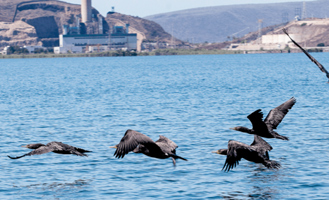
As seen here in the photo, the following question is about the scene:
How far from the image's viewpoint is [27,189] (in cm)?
1936

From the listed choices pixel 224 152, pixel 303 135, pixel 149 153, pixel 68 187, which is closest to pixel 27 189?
pixel 68 187

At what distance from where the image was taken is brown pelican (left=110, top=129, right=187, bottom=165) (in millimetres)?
15570

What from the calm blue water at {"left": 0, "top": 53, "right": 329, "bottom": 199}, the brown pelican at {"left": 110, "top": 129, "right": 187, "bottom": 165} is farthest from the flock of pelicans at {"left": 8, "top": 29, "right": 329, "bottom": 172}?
the calm blue water at {"left": 0, "top": 53, "right": 329, "bottom": 199}

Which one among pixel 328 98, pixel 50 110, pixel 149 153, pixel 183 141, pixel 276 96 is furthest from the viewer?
pixel 276 96

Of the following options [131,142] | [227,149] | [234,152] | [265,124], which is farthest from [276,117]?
[131,142]

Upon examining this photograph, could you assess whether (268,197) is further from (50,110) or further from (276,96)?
(276,96)

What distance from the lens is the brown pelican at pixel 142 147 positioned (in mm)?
15570

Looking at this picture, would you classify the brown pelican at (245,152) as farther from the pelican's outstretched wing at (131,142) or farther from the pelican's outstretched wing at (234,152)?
the pelican's outstretched wing at (131,142)

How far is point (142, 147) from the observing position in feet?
58.2

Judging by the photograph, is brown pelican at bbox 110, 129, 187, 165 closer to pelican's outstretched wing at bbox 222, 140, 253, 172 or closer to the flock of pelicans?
the flock of pelicans

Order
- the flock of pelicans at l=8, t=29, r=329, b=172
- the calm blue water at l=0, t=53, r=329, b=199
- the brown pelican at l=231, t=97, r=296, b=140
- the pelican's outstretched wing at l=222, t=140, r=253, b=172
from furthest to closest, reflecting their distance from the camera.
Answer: the calm blue water at l=0, t=53, r=329, b=199 < the brown pelican at l=231, t=97, r=296, b=140 < the pelican's outstretched wing at l=222, t=140, r=253, b=172 < the flock of pelicans at l=8, t=29, r=329, b=172

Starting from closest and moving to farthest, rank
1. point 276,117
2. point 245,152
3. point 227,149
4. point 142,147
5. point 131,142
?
point 131,142, point 227,149, point 245,152, point 142,147, point 276,117

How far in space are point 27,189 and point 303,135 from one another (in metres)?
15.4

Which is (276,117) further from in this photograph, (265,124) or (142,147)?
(142,147)
